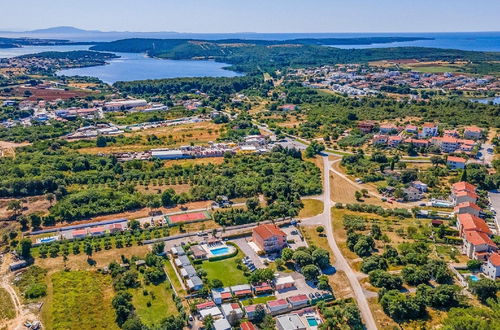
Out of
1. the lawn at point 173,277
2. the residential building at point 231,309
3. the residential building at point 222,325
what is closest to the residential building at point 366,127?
the lawn at point 173,277

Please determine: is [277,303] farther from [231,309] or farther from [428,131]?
[428,131]

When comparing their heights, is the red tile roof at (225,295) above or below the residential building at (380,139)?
below

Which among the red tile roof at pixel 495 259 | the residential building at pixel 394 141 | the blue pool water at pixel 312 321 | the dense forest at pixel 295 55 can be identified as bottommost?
the blue pool water at pixel 312 321

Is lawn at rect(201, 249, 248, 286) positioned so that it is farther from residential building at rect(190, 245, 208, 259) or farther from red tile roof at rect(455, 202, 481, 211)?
red tile roof at rect(455, 202, 481, 211)

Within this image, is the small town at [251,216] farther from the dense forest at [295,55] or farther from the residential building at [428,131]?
the dense forest at [295,55]

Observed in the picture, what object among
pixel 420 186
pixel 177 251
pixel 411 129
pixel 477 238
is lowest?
pixel 177 251

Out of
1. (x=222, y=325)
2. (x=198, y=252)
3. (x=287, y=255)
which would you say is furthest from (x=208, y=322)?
(x=287, y=255)
